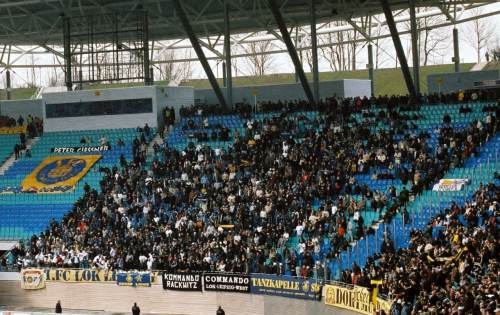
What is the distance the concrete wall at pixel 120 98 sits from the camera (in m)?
53.7

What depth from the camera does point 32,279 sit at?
4150 cm

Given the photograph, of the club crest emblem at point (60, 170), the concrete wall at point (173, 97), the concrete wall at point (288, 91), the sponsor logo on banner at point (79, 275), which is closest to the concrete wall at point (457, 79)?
the concrete wall at point (288, 91)

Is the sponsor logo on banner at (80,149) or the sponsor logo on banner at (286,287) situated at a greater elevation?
the sponsor logo on banner at (80,149)

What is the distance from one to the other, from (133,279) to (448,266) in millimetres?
16909

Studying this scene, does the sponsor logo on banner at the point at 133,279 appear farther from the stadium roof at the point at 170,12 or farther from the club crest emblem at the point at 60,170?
the stadium roof at the point at 170,12

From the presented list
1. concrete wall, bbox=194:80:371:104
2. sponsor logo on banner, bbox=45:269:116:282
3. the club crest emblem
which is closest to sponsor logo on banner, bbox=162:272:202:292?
sponsor logo on banner, bbox=45:269:116:282

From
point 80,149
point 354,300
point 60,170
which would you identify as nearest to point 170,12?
point 80,149

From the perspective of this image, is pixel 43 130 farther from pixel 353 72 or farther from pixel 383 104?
pixel 353 72

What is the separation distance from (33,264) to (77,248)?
89.4 inches

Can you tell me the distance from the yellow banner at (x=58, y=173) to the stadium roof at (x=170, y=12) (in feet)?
26.9

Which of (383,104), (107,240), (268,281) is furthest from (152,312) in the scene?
(383,104)

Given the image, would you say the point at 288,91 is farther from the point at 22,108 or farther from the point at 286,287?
the point at 286,287

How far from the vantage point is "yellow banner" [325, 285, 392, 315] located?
90.7 ft

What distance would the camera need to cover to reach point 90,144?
5328 centimetres
